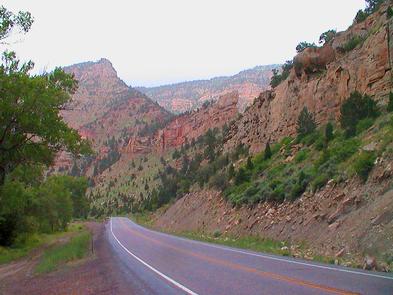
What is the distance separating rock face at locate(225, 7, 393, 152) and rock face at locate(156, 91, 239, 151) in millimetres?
77364

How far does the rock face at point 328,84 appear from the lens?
32.8 m

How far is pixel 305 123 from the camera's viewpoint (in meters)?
38.6

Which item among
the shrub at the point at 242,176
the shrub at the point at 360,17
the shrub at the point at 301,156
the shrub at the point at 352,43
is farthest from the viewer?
the shrub at the point at 360,17

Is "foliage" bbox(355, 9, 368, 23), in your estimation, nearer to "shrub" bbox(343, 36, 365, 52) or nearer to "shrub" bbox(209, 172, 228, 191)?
"shrub" bbox(343, 36, 365, 52)

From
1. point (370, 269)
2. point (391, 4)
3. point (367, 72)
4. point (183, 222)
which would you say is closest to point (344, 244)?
point (370, 269)

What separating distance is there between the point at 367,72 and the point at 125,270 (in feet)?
79.1

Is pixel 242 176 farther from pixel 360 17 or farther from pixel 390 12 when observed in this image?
pixel 360 17

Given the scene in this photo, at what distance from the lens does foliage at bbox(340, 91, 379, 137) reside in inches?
1188

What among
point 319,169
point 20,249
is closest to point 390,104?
point 319,169

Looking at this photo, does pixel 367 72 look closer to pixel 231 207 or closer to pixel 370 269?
pixel 231 207

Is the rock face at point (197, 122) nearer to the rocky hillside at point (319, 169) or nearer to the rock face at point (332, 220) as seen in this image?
the rocky hillside at point (319, 169)

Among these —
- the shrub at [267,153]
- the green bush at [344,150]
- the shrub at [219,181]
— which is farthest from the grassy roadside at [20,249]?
the green bush at [344,150]

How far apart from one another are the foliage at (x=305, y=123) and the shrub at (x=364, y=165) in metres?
15.2

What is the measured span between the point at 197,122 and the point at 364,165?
410ft
